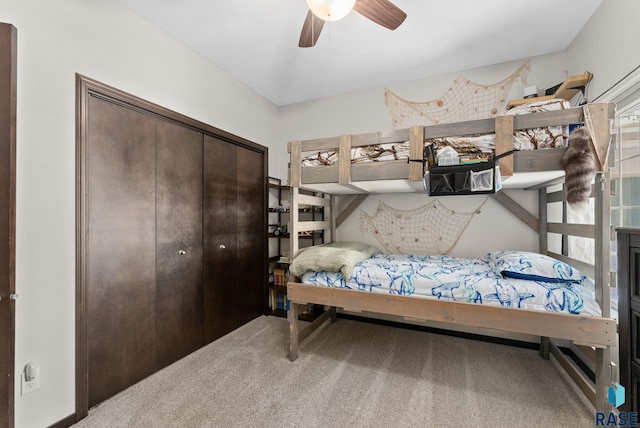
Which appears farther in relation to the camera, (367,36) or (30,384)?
(367,36)

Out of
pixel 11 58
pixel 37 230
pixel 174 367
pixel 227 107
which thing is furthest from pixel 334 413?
pixel 227 107

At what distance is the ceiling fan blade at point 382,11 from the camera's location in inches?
56.7

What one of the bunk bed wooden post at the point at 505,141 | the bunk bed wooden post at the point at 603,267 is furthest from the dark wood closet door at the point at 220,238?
the bunk bed wooden post at the point at 603,267

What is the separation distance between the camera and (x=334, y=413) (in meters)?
1.59

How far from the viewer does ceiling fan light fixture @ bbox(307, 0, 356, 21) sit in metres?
1.26

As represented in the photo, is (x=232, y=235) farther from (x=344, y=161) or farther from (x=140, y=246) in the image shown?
(x=344, y=161)

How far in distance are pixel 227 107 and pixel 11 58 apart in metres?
1.65

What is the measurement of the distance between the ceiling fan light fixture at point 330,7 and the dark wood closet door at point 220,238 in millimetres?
1615

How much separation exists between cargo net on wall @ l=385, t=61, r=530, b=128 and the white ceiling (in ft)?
0.59

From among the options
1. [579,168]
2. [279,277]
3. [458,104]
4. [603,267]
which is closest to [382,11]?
[579,168]

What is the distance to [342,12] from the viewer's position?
1331 millimetres

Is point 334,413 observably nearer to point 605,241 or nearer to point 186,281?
point 186,281

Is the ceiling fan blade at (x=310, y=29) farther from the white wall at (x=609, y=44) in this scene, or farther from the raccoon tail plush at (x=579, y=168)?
the white wall at (x=609, y=44)

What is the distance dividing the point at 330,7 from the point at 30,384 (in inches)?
100.0
